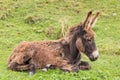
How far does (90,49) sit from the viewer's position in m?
9.30

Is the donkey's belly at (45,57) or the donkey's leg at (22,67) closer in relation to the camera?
the donkey's leg at (22,67)

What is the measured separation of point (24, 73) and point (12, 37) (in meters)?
4.81

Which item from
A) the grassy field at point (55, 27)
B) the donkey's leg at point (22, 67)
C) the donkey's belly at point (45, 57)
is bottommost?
the grassy field at point (55, 27)

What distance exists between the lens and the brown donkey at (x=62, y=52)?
937 centimetres

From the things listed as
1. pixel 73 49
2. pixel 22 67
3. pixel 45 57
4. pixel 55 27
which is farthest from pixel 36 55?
pixel 55 27

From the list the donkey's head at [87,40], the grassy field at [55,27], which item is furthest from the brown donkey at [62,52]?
the grassy field at [55,27]

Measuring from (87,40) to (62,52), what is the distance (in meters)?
0.86

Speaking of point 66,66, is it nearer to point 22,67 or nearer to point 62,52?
point 62,52

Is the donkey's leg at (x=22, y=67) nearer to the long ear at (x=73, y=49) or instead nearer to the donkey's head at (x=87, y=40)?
the long ear at (x=73, y=49)

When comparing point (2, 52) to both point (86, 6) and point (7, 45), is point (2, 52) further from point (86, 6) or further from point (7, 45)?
point (86, 6)

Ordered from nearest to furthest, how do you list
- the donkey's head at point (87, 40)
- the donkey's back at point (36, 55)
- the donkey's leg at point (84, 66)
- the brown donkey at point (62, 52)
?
the donkey's head at point (87, 40) < the brown donkey at point (62, 52) < the donkey's back at point (36, 55) < the donkey's leg at point (84, 66)

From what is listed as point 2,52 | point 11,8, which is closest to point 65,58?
point 2,52

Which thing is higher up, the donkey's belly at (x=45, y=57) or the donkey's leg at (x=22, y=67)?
the donkey's belly at (x=45, y=57)

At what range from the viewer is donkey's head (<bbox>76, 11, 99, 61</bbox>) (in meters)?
9.26
